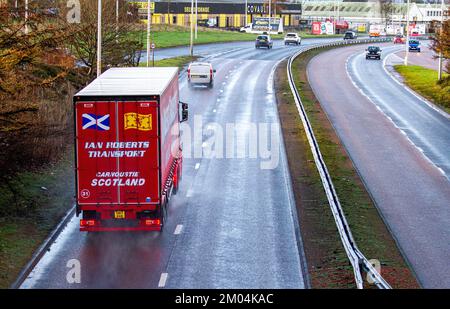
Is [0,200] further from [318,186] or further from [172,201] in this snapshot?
[318,186]

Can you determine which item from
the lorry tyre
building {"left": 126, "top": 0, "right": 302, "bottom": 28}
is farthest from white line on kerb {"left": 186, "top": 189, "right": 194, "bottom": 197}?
building {"left": 126, "top": 0, "right": 302, "bottom": 28}

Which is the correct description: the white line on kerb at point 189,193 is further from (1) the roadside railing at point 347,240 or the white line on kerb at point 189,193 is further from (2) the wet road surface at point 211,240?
(1) the roadside railing at point 347,240

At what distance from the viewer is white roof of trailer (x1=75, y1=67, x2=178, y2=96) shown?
77.1 feet

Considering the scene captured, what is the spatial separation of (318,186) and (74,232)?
928 cm

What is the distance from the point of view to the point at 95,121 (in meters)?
23.0

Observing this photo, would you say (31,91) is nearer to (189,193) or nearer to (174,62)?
(189,193)

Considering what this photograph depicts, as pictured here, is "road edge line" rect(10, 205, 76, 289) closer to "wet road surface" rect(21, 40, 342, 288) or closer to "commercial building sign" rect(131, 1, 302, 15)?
"wet road surface" rect(21, 40, 342, 288)

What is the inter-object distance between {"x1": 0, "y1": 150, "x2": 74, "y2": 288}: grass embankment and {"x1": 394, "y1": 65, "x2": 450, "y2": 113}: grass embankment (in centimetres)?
2996

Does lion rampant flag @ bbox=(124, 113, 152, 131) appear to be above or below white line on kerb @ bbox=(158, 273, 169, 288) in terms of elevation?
above

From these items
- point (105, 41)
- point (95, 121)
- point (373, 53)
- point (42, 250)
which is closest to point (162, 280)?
point (42, 250)

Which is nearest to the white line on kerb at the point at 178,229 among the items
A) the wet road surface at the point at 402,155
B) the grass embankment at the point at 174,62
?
the wet road surface at the point at 402,155

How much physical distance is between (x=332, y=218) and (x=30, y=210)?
8683 millimetres

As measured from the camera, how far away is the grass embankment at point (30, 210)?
21562mm
